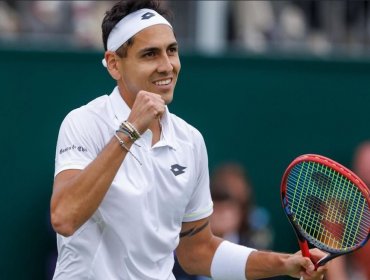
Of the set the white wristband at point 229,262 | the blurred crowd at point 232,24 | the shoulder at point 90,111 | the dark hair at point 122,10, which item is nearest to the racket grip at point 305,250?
the white wristband at point 229,262

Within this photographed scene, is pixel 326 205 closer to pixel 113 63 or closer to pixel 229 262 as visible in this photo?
pixel 229 262

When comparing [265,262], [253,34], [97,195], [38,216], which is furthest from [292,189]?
[253,34]

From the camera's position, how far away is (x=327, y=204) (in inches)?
226

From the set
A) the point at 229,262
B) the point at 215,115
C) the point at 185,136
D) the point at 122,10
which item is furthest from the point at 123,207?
the point at 215,115

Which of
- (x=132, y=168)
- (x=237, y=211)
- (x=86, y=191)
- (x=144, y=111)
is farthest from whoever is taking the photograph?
(x=237, y=211)

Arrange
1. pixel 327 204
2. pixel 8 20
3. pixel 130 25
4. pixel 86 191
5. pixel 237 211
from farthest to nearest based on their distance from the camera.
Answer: pixel 8 20 → pixel 237 211 → pixel 327 204 → pixel 130 25 → pixel 86 191

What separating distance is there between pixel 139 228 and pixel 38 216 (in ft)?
11.9

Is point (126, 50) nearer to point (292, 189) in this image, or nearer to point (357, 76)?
point (292, 189)

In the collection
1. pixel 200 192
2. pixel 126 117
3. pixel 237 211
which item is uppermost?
pixel 126 117

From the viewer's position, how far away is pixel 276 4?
10375 millimetres

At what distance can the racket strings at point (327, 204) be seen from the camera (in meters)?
5.58

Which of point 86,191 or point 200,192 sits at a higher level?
point 86,191

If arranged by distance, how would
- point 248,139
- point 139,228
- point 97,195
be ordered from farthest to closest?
point 248,139, point 139,228, point 97,195

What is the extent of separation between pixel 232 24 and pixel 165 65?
5.26 metres
